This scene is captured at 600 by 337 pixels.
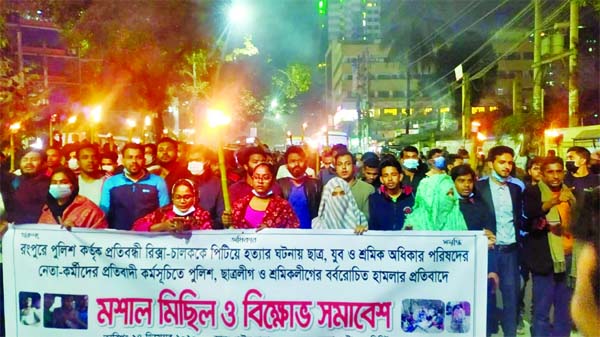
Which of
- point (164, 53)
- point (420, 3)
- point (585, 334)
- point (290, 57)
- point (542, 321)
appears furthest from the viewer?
point (420, 3)

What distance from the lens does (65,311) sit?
14.8 feet

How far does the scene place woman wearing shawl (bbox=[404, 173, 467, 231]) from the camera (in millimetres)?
5145

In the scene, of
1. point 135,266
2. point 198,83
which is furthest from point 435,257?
point 198,83

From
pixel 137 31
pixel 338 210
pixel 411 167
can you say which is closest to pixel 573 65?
pixel 411 167

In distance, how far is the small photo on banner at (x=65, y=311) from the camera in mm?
4477

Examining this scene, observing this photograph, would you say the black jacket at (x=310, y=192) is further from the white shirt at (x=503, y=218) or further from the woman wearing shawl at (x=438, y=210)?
the white shirt at (x=503, y=218)

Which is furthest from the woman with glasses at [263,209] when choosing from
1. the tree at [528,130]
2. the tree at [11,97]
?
the tree at [528,130]

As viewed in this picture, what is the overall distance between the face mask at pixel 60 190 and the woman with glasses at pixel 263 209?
1372 millimetres

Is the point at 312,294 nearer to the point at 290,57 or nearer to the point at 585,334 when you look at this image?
the point at 585,334

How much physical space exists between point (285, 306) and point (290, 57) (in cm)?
2724

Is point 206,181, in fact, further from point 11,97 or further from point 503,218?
point 11,97

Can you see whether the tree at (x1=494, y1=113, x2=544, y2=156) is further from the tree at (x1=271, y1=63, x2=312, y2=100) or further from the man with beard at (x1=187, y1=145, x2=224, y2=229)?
the man with beard at (x1=187, y1=145, x2=224, y2=229)

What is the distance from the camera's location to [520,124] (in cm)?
2161

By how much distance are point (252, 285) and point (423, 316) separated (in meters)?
1.14
